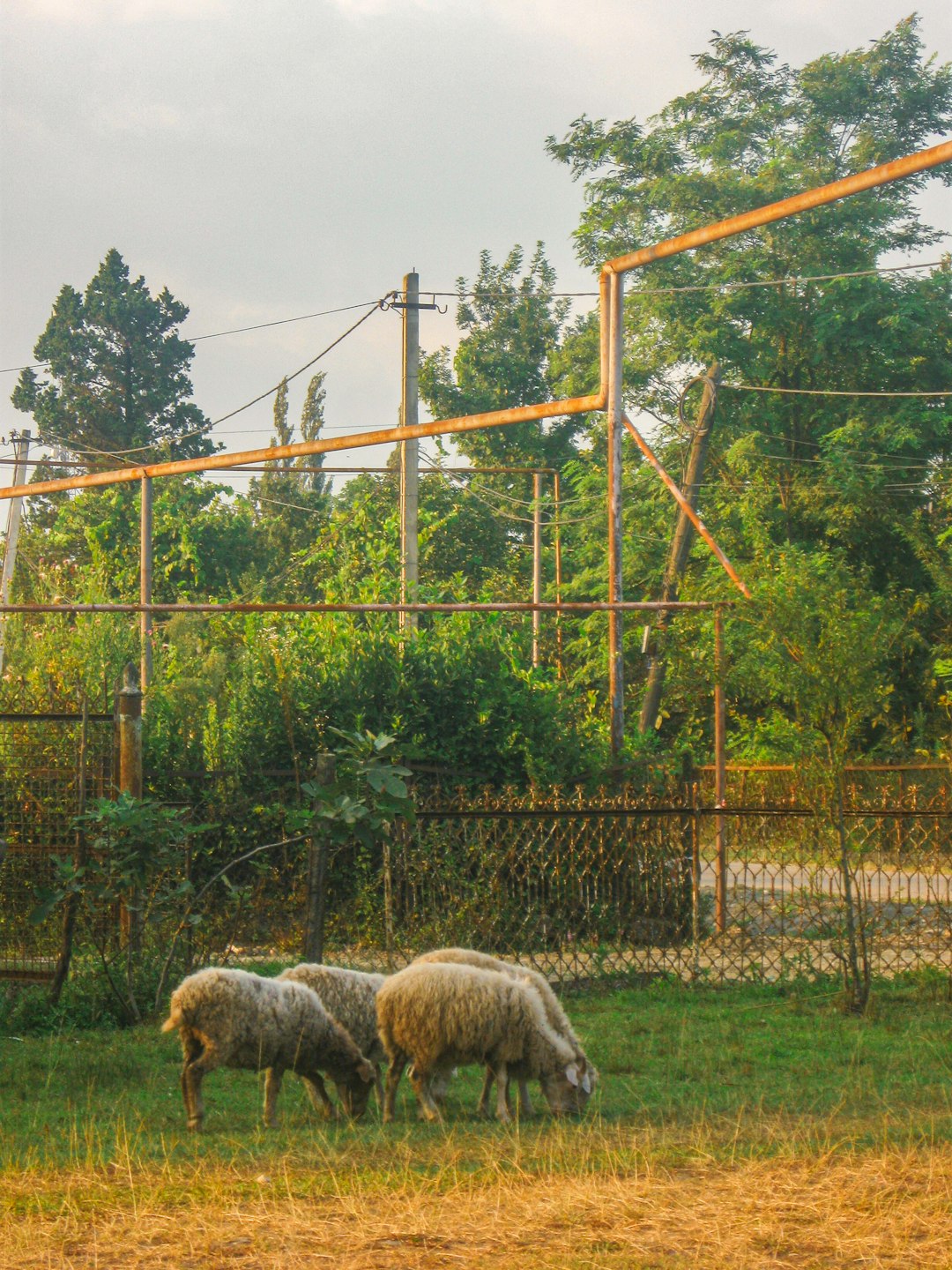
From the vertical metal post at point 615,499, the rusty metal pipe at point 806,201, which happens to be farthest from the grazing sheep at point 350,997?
the rusty metal pipe at point 806,201

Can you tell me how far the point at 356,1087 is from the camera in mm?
7406

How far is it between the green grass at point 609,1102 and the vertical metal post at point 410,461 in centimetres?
589

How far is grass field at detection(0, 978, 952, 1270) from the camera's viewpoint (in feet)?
16.3

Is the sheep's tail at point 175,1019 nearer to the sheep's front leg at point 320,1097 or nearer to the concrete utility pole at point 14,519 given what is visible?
the sheep's front leg at point 320,1097

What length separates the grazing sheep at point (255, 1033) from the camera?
22.7ft

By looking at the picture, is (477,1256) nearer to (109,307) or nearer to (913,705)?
(913,705)

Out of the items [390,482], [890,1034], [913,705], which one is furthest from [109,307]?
[890,1034]

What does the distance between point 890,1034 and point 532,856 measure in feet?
11.3

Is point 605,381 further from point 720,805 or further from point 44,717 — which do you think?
point 44,717

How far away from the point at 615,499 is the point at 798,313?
1814 centimetres

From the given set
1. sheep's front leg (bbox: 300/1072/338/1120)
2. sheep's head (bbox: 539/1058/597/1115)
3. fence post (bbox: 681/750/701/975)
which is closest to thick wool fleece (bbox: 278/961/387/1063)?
sheep's front leg (bbox: 300/1072/338/1120)

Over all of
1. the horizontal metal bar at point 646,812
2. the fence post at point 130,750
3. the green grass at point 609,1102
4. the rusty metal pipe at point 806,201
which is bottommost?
the green grass at point 609,1102

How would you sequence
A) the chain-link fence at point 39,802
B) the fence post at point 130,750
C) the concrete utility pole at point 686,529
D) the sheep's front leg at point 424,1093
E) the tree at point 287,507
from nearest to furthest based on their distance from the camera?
the sheep's front leg at point 424,1093 < the fence post at point 130,750 < the chain-link fence at point 39,802 < the concrete utility pole at point 686,529 < the tree at point 287,507

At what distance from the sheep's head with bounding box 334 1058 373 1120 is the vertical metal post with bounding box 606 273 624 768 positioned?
6.14 m
